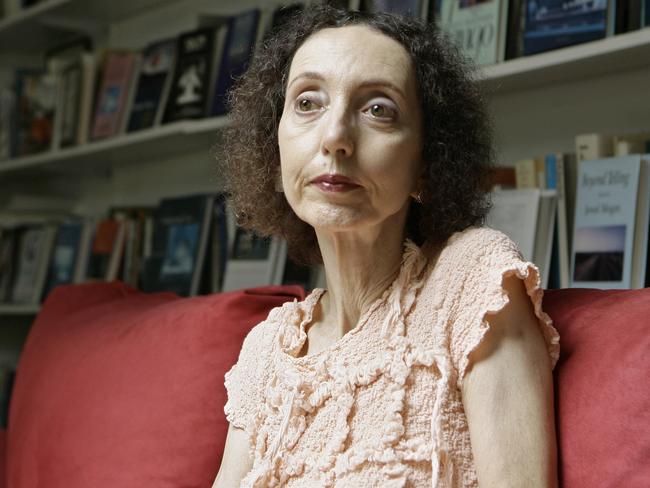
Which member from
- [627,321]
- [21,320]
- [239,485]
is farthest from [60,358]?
[21,320]

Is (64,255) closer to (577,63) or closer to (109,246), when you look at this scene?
(109,246)

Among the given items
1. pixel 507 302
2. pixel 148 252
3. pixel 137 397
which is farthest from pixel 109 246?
pixel 507 302

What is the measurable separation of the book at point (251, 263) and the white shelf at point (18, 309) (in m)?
0.90

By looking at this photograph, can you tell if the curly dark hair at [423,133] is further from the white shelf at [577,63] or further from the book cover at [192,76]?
the book cover at [192,76]

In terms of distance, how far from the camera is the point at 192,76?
2.33 meters

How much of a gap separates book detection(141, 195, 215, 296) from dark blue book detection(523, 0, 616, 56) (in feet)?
3.23

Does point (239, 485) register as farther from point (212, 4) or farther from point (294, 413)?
point (212, 4)

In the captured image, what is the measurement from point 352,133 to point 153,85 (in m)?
1.62

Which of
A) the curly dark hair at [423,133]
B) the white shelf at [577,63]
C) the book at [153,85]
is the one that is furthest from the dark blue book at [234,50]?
the curly dark hair at [423,133]

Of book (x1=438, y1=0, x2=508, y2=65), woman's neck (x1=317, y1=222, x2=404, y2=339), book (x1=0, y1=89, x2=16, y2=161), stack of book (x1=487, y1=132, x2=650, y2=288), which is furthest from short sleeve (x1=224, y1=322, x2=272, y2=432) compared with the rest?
book (x1=0, y1=89, x2=16, y2=161)

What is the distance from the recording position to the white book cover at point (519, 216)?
5.21 feet

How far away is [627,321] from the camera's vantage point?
87cm

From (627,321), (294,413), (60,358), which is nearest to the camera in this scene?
(627,321)

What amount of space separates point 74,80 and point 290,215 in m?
1.80
